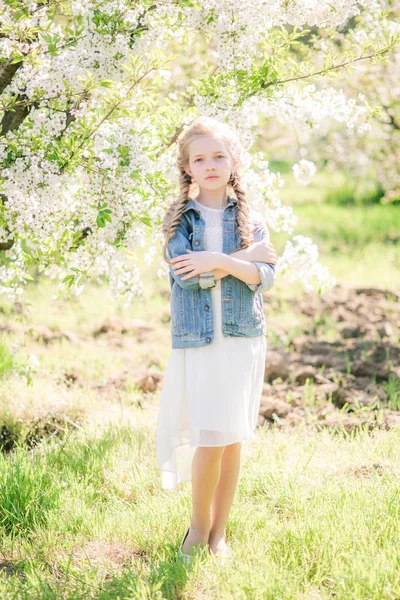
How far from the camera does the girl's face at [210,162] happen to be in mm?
2936

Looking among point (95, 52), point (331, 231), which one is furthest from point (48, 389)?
point (331, 231)

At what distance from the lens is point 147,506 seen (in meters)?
3.38

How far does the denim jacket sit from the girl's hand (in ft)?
0.10

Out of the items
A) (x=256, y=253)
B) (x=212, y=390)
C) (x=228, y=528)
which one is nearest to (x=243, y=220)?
(x=256, y=253)

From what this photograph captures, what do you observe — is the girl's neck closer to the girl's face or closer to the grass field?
the girl's face

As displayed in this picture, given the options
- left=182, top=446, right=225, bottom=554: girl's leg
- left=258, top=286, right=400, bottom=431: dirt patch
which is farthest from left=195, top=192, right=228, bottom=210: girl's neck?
left=258, top=286, right=400, bottom=431: dirt patch

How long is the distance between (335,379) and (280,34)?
2570 millimetres

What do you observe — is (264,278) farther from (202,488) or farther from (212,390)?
(202,488)

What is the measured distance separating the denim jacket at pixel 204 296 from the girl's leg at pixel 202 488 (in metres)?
0.43

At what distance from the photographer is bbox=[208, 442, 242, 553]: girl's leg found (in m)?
3.01

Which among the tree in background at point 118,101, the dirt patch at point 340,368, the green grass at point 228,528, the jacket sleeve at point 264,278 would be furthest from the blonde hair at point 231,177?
the dirt patch at point 340,368

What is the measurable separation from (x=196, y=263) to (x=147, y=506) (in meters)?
1.22

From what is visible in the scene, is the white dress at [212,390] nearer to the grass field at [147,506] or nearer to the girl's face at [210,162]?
the girl's face at [210,162]

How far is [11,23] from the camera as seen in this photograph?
329cm
